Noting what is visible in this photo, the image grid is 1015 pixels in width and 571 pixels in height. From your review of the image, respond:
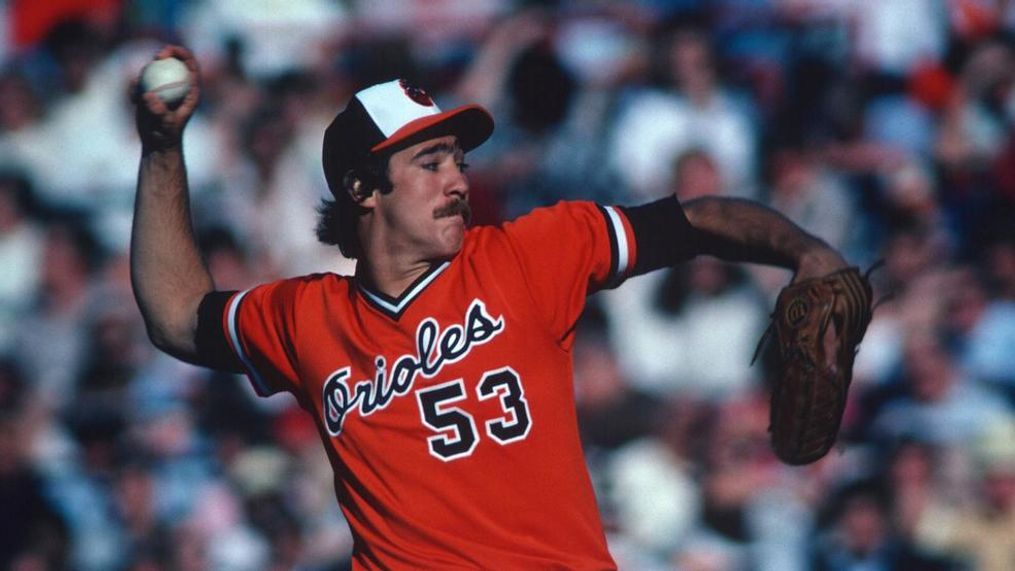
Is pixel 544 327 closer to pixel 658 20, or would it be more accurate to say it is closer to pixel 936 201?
pixel 936 201

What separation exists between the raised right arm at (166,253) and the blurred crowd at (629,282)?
3263 millimetres

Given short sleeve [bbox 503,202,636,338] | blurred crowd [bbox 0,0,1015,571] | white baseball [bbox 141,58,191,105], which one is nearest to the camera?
short sleeve [bbox 503,202,636,338]

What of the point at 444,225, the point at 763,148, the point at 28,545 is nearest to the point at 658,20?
the point at 763,148

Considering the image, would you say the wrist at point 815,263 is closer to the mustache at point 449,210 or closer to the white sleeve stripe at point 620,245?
the white sleeve stripe at point 620,245

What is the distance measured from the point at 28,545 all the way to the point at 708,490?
3264 millimetres

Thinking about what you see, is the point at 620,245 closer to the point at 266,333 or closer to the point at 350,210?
the point at 350,210

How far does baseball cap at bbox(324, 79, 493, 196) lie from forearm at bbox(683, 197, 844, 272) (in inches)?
22.3

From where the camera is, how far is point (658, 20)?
8875 mm

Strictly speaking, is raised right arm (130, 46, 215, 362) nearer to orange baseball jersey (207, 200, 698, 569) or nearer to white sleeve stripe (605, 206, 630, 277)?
orange baseball jersey (207, 200, 698, 569)

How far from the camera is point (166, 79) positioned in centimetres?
388

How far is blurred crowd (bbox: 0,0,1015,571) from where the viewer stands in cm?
711

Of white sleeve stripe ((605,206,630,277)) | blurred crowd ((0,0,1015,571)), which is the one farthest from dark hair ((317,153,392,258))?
blurred crowd ((0,0,1015,571))

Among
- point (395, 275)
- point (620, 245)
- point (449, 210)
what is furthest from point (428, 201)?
point (620, 245)

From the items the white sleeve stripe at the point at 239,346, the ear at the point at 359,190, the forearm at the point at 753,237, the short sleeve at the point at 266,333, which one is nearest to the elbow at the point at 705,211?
the forearm at the point at 753,237
